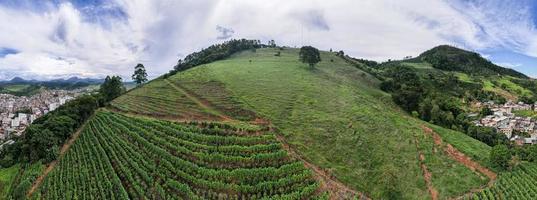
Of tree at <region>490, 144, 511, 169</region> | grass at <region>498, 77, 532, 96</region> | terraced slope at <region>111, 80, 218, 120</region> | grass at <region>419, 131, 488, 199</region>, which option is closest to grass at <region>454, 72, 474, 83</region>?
grass at <region>498, 77, 532, 96</region>

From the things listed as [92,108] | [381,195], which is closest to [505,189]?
[381,195]

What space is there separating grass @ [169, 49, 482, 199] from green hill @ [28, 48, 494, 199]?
0.17m

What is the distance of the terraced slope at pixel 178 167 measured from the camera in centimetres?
3922

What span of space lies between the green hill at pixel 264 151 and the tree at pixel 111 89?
35.3 feet

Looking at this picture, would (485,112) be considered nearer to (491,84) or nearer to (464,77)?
(491,84)

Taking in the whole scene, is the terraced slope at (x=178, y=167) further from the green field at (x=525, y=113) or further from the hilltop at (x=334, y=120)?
the green field at (x=525, y=113)

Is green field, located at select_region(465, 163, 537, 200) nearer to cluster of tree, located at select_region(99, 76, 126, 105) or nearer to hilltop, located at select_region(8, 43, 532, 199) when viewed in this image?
hilltop, located at select_region(8, 43, 532, 199)

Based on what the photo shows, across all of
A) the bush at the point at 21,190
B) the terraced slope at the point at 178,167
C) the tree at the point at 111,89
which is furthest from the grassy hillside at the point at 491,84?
the bush at the point at 21,190

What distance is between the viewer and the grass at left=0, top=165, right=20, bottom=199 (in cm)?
4902

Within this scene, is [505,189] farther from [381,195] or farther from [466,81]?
[466,81]

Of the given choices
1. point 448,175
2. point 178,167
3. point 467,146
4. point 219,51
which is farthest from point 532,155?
point 219,51

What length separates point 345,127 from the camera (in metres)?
53.2

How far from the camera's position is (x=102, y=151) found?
51375 millimetres

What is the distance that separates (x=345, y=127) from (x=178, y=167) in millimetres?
25057
